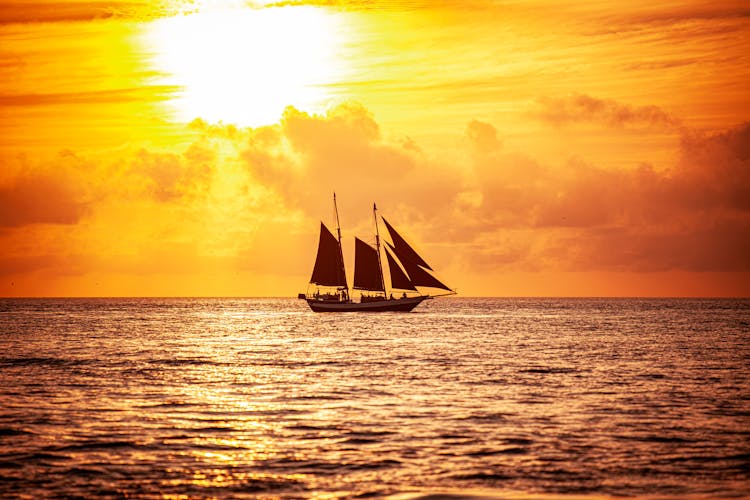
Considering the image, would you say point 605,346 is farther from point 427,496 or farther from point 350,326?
point 427,496

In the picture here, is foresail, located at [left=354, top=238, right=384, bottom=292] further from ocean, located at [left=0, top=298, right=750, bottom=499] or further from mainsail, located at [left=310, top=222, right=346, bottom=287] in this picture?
ocean, located at [left=0, top=298, right=750, bottom=499]

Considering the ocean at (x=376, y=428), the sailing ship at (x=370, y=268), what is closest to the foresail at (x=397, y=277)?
the sailing ship at (x=370, y=268)

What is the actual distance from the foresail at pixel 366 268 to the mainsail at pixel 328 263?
4.12 meters

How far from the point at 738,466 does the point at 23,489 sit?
21803 millimetres

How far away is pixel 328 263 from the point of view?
160 meters

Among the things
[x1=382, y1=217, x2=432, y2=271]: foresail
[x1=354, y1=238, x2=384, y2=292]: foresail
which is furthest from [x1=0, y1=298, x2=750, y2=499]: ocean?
[x1=354, y1=238, x2=384, y2=292]: foresail

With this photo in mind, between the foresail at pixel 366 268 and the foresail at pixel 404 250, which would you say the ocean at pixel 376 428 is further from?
the foresail at pixel 366 268

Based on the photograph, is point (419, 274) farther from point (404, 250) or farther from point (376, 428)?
point (376, 428)

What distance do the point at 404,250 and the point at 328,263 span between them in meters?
14.5

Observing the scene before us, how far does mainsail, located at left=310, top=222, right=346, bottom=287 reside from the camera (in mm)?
155500

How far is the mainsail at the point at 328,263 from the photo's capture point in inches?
6122

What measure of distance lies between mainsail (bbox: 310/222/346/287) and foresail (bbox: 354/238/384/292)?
4120mm

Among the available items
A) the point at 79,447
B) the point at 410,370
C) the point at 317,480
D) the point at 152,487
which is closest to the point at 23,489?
the point at 152,487

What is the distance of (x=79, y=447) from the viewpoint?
32906mm
